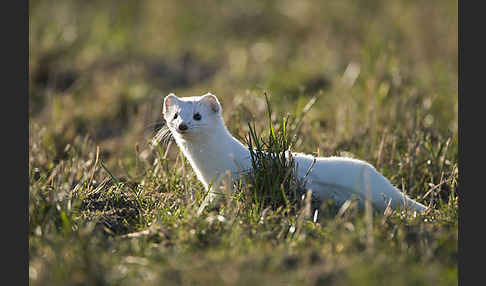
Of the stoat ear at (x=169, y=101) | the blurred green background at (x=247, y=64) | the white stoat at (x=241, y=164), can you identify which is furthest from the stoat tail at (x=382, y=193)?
the stoat ear at (x=169, y=101)

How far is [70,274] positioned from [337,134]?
357cm

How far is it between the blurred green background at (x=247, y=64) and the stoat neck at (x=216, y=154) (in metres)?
0.71

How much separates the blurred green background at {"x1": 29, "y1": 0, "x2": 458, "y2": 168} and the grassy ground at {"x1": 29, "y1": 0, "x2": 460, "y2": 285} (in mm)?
37

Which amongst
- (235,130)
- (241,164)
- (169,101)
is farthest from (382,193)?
(169,101)

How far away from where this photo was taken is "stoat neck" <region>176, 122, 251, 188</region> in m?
4.43

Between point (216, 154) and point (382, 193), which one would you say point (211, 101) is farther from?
point (382, 193)

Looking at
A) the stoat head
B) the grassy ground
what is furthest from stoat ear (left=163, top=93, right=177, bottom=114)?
the grassy ground

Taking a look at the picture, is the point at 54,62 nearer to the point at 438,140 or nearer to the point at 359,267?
the point at 438,140

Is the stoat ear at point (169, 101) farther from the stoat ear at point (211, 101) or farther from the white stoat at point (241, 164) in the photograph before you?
the stoat ear at point (211, 101)

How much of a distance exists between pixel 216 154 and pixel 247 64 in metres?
5.14

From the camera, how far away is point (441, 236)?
3.49 metres

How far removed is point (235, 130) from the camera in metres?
5.41

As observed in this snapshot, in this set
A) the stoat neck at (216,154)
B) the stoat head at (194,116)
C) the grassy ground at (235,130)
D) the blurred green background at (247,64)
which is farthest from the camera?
the blurred green background at (247,64)

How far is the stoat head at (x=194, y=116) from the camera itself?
432 centimetres
